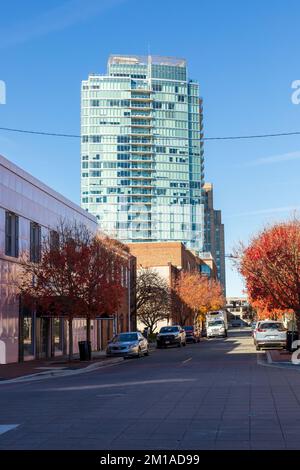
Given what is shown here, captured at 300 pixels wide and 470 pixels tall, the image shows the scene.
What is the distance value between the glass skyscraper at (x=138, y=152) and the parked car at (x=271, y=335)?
475 ft

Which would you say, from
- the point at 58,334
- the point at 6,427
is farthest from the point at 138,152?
the point at 6,427

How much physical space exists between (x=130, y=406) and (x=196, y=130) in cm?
18595

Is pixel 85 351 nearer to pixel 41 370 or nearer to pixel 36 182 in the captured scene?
pixel 41 370

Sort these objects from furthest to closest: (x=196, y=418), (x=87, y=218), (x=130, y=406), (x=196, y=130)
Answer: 1. (x=196, y=130)
2. (x=87, y=218)
3. (x=130, y=406)
4. (x=196, y=418)

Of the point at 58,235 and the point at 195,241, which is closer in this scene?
the point at 58,235

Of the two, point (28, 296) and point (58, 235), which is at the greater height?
point (58, 235)

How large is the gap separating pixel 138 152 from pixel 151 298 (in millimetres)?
124741

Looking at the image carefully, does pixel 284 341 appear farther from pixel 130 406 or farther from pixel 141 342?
pixel 130 406

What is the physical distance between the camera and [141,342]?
3988cm

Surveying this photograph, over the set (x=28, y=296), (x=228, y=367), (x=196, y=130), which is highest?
(x=196, y=130)

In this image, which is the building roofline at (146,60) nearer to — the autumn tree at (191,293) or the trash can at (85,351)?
the autumn tree at (191,293)

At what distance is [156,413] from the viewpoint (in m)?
12.9

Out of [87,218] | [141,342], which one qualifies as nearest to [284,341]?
[141,342]

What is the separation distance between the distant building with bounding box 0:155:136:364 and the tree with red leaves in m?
1.05
